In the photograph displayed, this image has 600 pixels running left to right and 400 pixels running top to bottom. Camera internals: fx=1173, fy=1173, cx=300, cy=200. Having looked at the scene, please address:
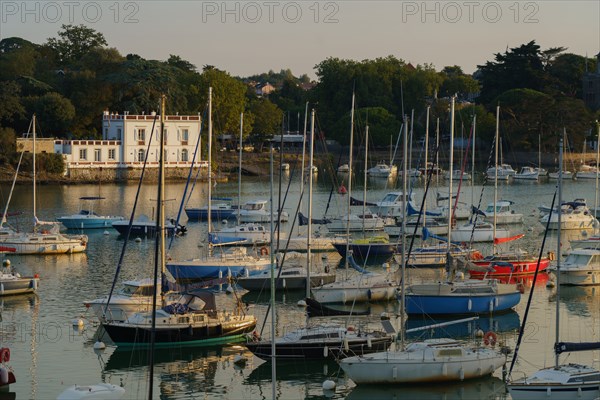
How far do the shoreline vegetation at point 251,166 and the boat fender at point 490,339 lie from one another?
44.7 meters

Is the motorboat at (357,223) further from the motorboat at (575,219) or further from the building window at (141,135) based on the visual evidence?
the building window at (141,135)

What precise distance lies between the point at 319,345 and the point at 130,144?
219 ft

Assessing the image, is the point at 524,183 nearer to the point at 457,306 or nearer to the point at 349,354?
the point at 457,306

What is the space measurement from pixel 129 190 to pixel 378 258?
40.8m

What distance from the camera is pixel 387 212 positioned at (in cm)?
6669

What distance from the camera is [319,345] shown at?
30.3 meters

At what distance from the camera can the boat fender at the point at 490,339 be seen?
104 feet

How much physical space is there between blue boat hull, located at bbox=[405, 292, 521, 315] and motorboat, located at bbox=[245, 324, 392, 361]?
5211 millimetres

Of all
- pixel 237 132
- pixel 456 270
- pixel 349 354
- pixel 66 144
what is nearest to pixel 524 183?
pixel 237 132

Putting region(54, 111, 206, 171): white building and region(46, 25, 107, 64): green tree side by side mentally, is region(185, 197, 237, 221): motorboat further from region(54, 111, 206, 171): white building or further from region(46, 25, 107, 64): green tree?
region(46, 25, 107, 64): green tree

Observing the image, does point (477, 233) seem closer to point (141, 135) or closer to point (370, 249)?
point (370, 249)

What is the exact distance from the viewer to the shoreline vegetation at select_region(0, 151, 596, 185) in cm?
9031

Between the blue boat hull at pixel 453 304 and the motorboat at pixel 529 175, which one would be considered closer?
the blue boat hull at pixel 453 304

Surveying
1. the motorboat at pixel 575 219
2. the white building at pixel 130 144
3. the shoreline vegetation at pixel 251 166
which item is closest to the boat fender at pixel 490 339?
the motorboat at pixel 575 219
